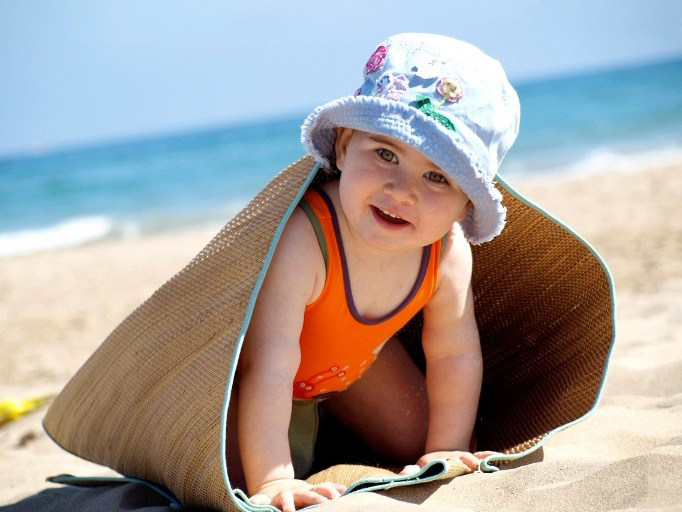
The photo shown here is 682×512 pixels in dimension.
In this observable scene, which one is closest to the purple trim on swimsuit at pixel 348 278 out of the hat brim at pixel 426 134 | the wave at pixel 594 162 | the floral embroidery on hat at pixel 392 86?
the hat brim at pixel 426 134

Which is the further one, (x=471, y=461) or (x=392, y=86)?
(x=471, y=461)

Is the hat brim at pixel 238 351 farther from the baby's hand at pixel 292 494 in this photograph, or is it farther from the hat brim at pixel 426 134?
the hat brim at pixel 426 134

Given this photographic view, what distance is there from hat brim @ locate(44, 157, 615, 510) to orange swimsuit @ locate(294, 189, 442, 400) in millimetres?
168

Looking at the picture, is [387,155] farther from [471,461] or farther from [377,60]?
[471,461]

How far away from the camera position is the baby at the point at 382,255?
2059 mm

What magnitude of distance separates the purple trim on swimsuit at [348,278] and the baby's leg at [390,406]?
41cm

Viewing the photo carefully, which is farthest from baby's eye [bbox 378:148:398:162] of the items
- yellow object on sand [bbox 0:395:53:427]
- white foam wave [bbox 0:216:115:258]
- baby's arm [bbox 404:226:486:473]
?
white foam wave [bbox 0:216:115:258]

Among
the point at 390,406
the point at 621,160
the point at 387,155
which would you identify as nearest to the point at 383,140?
the point at 387,155

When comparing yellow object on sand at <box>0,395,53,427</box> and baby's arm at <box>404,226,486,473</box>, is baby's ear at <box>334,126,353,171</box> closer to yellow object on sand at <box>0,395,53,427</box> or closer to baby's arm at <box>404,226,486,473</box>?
baby's arm at <box>404,226,486,473</box>

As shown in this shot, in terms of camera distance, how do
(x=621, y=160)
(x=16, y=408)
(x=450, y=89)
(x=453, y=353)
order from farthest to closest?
(x=621, y=160) < (x=16, y=408) < (x=453, y=353) < (x=450, y=89)

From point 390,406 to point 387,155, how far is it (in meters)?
0.96

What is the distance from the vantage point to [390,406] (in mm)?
2766

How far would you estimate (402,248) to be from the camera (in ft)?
7.38

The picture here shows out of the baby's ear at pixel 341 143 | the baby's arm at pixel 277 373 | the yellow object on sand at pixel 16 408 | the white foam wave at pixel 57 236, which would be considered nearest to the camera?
the baby's arm at pixel 277 373
